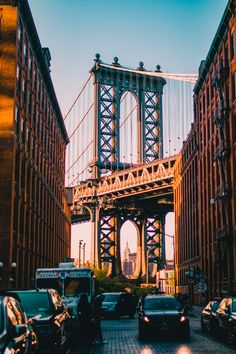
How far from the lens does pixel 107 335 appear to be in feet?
83.5

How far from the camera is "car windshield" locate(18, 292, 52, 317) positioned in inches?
592

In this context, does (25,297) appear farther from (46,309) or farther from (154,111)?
(154,111)

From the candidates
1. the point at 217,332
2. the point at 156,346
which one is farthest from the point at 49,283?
the point at 156,346

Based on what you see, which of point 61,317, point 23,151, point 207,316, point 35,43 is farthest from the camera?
point 35,43

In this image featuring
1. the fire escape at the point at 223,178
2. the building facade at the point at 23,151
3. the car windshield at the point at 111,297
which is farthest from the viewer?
the fire escape at the point at 223,178

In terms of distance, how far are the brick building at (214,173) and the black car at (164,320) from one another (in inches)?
843

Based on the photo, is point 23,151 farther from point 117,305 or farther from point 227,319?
point 227,319

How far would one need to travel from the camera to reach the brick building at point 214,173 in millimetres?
48344

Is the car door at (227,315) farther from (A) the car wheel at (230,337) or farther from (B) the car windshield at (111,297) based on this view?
(B) the car windshield at (111,297)

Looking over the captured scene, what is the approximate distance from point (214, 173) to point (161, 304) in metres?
34.3

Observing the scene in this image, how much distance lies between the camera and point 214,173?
5622cm

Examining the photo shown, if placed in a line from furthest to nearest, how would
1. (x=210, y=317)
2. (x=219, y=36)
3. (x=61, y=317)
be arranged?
(x=219, y=36) < (x=210, y=317) < (x=61, y=317)

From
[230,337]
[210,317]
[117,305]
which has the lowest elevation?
[230,337]

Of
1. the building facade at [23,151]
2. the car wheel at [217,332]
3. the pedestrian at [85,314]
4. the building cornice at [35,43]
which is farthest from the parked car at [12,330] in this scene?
the building cornice at [35,43]
